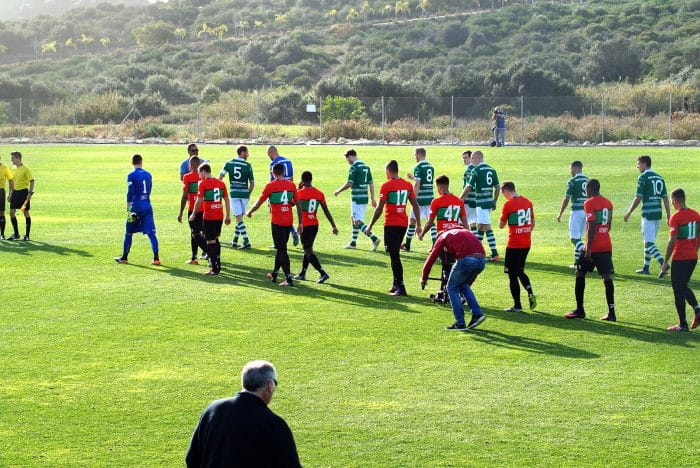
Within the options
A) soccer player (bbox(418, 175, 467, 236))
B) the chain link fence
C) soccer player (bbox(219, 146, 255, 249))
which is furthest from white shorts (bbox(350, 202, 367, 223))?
the chain link fence

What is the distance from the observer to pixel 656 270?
782 inches

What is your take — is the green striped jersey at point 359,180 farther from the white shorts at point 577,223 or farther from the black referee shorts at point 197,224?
the white shorts at point 577,223

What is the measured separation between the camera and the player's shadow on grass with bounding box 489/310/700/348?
46.2 feet

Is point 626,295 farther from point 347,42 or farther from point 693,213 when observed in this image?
point 347,42

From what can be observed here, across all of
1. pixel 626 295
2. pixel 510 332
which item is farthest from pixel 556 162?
pixel 510 332

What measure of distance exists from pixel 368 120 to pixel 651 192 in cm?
4286

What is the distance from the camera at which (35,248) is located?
22.7 m

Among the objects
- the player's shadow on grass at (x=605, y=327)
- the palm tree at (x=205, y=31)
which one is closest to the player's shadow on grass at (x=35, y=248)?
the player's shadow on grass at (x=605, y=327)

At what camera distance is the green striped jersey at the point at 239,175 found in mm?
22219

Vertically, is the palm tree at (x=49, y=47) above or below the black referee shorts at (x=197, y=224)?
above

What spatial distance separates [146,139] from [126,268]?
4263 cm

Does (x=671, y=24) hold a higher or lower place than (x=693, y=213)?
higher

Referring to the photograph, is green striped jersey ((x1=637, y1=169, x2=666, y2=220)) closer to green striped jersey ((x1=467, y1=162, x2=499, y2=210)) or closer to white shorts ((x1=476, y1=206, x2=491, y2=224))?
green striped jersey ((x1=467, y1=162, x2=499, y2=210))

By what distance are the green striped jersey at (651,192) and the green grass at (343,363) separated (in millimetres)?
1374
